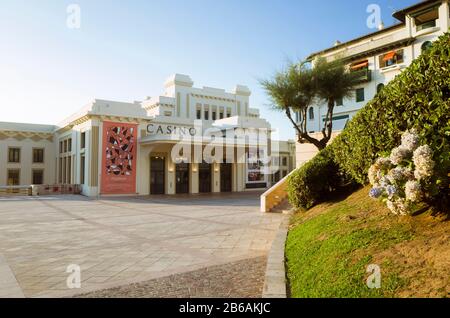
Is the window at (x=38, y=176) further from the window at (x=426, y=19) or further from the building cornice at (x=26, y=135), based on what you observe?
the window at (x=426, y=19)

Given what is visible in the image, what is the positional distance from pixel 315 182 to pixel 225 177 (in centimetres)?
2263

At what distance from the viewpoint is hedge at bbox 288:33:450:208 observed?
4.71 metres

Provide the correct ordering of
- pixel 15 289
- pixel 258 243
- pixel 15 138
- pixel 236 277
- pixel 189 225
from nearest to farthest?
pixel 15 289 < pixel 236 277 < pixel 258 243 < pixel 189 225 < pixel 15 138

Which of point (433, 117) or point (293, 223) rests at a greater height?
point (433, 117)

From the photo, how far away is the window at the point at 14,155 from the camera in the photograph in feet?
111

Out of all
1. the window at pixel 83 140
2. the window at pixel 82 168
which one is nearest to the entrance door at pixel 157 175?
the window at pixel 82 168

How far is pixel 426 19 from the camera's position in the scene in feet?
78.9

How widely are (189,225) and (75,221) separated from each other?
→ 452 cm

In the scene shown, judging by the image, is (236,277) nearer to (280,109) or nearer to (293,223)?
(293,223)

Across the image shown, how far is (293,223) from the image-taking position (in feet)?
27.5

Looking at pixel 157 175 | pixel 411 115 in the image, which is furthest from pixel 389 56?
pixel 411 115

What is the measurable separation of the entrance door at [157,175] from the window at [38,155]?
655 inches
